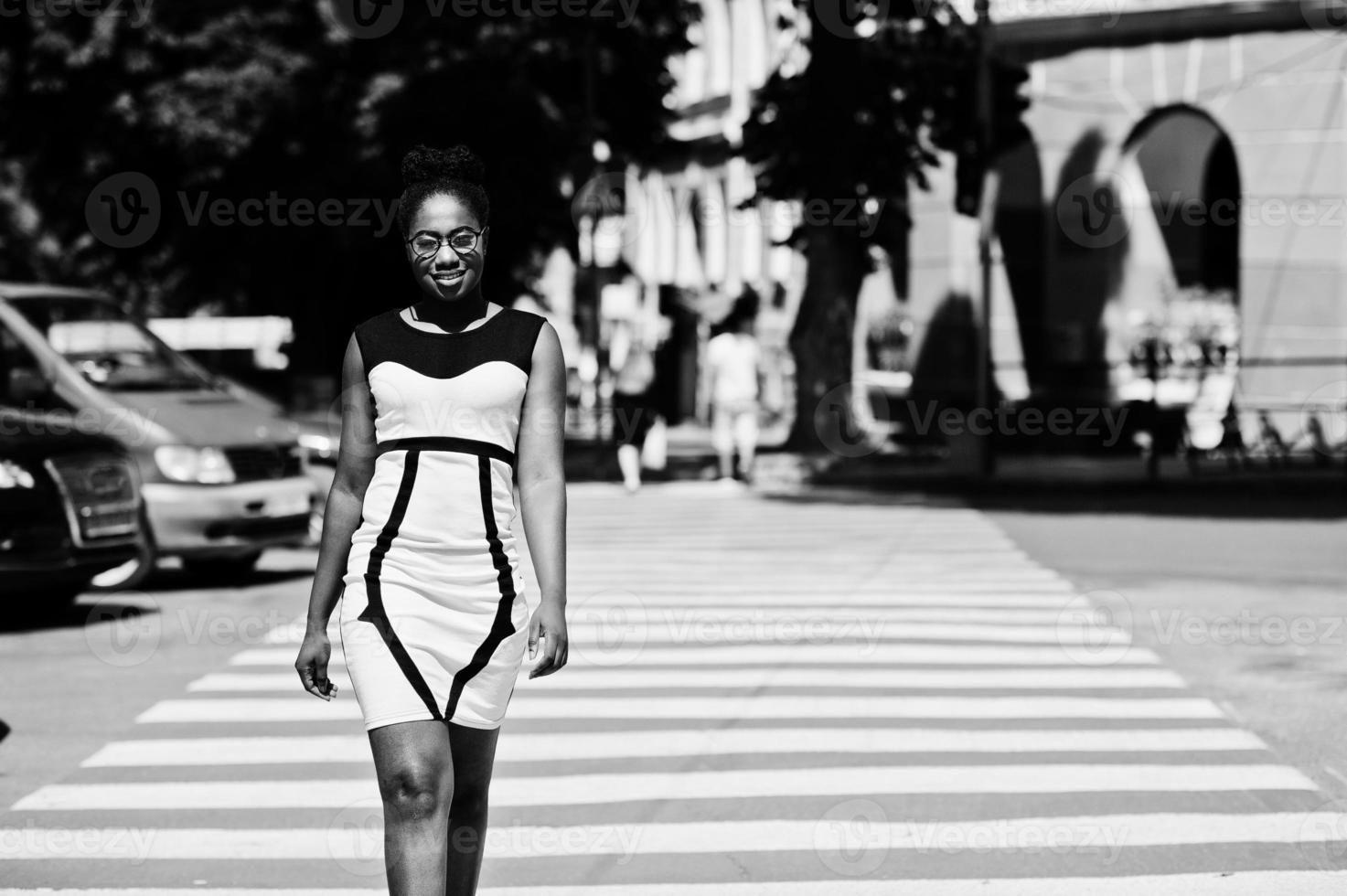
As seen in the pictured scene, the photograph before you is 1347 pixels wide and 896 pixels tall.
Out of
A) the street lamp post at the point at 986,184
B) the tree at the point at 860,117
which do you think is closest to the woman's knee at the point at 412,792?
the tree at the point at 860,117

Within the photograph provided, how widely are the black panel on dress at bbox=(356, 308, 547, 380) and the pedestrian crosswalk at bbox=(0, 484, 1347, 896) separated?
6.82 ft

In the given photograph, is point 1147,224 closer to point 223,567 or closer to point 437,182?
point 223,567

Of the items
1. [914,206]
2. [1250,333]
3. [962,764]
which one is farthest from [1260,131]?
[962,764]

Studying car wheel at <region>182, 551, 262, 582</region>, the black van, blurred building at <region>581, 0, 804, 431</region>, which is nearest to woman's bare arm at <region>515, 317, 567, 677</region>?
the black van

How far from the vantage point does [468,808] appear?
448 centimetres

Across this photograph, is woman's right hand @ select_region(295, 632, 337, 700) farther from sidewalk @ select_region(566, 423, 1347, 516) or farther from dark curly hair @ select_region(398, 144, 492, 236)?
sidewalk @ select_region(566, 423, 1347, 516)

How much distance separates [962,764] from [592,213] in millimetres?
22529

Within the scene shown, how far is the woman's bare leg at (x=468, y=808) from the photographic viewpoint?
14.6ft

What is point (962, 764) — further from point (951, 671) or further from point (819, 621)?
point (819, 621)

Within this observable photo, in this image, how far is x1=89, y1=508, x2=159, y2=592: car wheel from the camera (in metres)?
12.3

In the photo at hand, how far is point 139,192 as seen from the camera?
104ft

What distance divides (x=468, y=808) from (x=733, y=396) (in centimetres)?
1931

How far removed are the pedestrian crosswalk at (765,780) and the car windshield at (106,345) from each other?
3011mm

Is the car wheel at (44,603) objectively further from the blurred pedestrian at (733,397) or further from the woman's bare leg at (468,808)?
the blurred pedestrian at (733,397)
